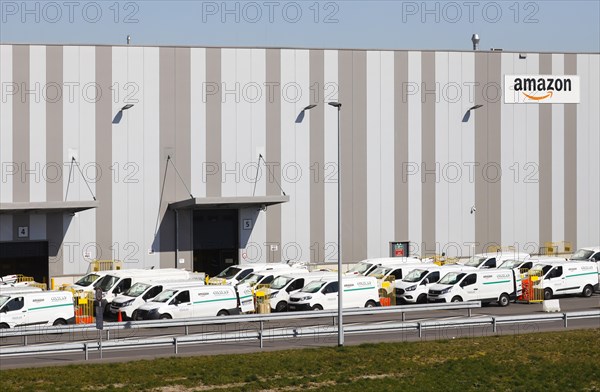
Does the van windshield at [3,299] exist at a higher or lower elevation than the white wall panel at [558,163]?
lower

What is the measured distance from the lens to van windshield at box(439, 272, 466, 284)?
129ft

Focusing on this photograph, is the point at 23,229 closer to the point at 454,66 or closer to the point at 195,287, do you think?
the point at 195,287

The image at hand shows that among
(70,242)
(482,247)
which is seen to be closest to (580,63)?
(482,247)

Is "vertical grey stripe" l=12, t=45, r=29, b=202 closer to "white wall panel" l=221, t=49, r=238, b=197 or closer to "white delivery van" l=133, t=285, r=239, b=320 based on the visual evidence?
"white wall panel" l=221, t=49, r=238, b=197

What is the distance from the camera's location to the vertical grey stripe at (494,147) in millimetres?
53688

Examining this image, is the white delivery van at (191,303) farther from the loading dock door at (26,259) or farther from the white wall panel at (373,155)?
the white wall panel at (373,155)

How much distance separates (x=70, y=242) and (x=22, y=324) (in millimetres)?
14118

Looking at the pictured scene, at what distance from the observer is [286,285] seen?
1522 inches

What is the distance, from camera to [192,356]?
86.8 feet

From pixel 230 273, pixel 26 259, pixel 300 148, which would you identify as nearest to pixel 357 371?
pixel 230 273

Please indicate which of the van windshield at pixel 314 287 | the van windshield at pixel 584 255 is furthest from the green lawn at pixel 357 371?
the van windshield at pixel 584 255

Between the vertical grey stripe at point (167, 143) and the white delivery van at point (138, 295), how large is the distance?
37.1 ft

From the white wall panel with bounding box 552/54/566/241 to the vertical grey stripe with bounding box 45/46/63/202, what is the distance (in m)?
26.4

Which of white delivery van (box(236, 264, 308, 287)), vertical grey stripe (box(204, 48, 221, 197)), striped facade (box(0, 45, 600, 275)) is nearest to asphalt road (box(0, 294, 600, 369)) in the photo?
white delivery van (box(236, 264, 308, 287))
